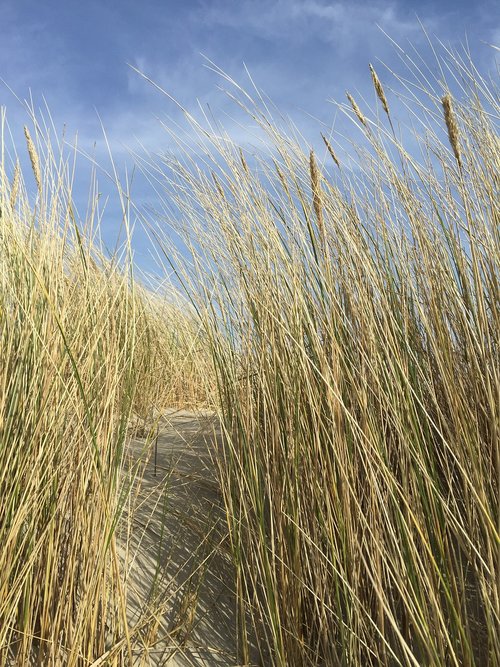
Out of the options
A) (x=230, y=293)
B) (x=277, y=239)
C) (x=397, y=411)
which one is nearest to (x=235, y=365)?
(x=230, y=293)

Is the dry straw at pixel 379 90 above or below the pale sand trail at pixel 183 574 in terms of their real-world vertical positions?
above

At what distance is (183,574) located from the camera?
68.1 inches

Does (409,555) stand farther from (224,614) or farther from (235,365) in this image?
(235,365)

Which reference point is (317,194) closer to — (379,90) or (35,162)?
(379,90)

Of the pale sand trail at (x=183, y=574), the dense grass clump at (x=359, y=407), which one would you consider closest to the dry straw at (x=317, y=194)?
the dense grass clump at (x=359, y=407)

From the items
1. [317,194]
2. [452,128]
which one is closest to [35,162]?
[317,194]

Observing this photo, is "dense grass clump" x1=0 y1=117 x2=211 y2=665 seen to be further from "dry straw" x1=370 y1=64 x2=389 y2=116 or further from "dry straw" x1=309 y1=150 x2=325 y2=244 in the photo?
"dry straw" x1=370 y1=64 x2=389 y2=116

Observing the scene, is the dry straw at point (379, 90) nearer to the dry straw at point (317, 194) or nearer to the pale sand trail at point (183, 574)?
the dry straw at point (317, 194)

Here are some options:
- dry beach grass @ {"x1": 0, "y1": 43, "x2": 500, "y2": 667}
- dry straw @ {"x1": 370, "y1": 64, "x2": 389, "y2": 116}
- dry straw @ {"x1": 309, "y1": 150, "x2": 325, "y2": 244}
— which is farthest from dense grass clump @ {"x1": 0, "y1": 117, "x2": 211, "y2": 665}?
dry straw @ {"x1": 370, "y1": 64, "x2": 389, "y2": 116}

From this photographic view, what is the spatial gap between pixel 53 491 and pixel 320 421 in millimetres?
598

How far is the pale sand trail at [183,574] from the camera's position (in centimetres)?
147

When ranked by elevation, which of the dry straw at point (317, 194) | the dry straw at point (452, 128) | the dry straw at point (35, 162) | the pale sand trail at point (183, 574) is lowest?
the pale sand trail at point (183, 574)

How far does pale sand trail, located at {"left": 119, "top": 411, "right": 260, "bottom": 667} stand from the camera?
147 centimetres

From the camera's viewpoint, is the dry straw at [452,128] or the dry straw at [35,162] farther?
the dry straw at [35,162]
